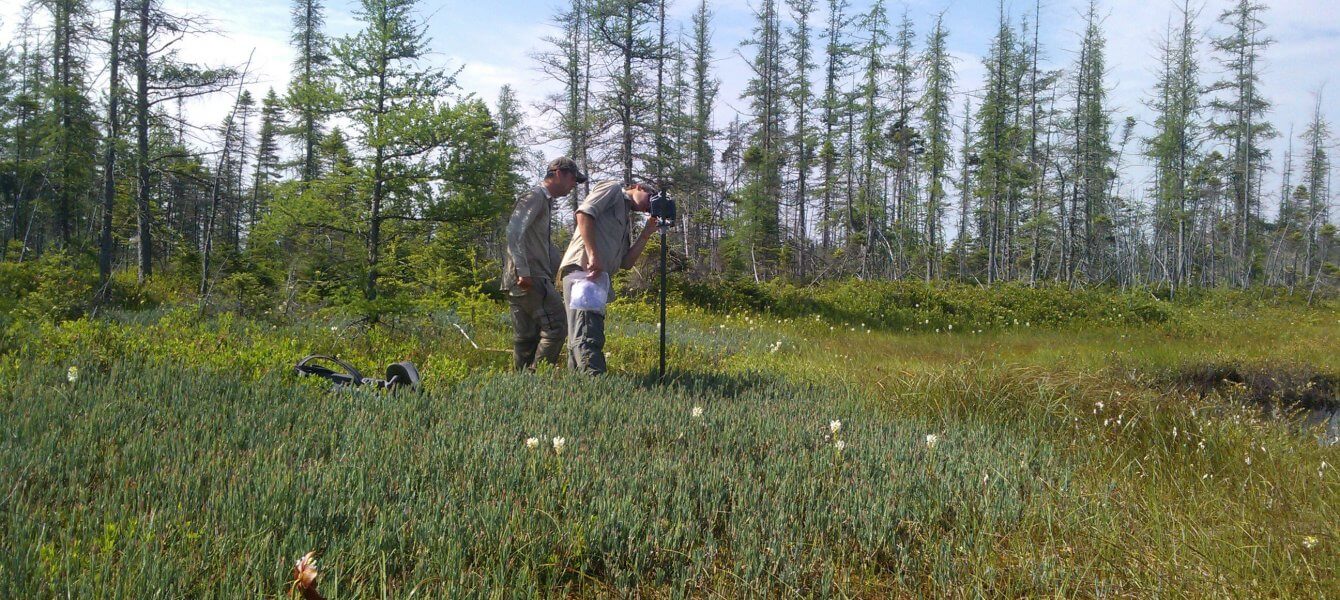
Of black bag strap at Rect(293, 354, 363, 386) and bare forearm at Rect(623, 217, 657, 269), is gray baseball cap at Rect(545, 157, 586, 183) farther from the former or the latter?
black bag strap at Rect(293, 354, 363, 386)

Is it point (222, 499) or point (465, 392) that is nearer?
point (222, 499)

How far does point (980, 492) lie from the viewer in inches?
121

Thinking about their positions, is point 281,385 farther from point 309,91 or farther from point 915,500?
point 309,91

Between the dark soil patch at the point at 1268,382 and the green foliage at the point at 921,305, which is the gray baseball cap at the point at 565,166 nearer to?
the dark soil patch at the point at 1268,382

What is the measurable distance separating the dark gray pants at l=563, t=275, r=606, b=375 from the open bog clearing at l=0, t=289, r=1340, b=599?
0.75 ft

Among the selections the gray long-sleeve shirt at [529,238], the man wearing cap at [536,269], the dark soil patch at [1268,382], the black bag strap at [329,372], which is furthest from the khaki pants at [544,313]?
the dark soil patch at [1268,382]

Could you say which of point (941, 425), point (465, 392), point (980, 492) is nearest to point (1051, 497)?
point (980, 492)

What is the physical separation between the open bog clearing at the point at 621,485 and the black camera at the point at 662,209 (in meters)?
1.29

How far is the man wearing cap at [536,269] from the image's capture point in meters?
5.46

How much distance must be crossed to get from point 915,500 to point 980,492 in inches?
15.8

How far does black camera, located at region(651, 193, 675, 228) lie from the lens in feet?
17.7

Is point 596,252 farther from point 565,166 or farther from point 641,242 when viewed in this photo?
point 565,166

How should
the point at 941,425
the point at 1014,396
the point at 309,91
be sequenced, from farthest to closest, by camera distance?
the point at 309,91 < the point at 1014,396 < the point at 941,425

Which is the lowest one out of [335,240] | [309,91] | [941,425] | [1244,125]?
[941,425]
